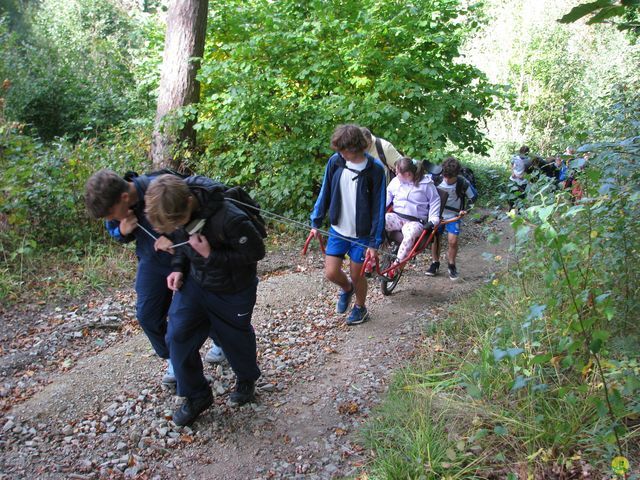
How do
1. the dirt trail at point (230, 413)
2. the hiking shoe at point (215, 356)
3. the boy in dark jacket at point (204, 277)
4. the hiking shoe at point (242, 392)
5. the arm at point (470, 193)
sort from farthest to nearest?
the arm at point (470, 193)
the hiking shoe at point (215, 356)
the hiking shoe at point (242, 392)
the dirt trail at point (230, 413)
the boy in dark jacket at point (204, 277)

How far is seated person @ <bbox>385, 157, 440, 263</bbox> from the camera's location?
625 cm

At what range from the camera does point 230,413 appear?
385 centimetres

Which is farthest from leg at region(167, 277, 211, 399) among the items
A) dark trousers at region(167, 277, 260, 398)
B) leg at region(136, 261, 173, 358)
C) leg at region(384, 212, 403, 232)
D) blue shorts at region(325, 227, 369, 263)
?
leg at region(384, 212, 403, 232)

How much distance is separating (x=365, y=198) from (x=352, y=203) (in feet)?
0.51

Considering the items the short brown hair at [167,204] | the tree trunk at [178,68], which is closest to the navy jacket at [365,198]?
the short brown hair at [167,204]

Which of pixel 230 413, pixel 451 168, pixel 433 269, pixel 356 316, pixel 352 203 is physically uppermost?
pixel 451 168

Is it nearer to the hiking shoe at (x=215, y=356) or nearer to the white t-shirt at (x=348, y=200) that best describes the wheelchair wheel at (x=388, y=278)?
the white t-shirt at (x=348, y=200)

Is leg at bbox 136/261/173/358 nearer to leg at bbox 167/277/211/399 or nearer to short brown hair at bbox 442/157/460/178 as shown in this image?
leg at bbox 167/277/211/399

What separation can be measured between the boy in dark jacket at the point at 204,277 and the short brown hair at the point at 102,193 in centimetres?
38

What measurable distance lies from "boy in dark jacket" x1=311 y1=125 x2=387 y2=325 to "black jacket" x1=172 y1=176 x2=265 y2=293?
159 centimetres

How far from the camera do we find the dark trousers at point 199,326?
136 inches

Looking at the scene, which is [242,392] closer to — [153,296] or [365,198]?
[153,296]

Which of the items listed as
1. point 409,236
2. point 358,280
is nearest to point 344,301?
point 358,280

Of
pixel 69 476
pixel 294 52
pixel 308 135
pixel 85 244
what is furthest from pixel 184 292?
pixel 294 52
